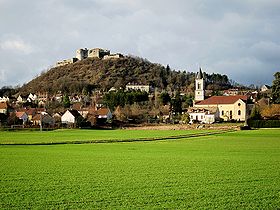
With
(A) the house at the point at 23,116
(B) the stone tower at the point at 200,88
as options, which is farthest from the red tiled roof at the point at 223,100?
(A) the house at the point at 23,116

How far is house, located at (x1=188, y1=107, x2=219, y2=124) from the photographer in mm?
97188

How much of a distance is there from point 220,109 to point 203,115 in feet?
26.3

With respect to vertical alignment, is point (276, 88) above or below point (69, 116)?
above

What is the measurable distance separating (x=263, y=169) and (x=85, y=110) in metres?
92.6

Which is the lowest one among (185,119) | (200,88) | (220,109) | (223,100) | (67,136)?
(67,136)

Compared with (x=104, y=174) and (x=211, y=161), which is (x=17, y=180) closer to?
(x=104, y=174)

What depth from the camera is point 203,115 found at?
322 feet

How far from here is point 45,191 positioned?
14055 mm

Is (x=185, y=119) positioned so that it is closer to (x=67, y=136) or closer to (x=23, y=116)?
(x=23, y=116)

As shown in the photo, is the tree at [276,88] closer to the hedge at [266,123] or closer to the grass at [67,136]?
the hedge at [266,123]

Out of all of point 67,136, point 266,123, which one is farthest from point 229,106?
point 67,136

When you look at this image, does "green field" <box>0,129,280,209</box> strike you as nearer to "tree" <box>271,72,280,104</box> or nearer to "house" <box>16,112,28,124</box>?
"tree" <box>271,72,280,104</box>

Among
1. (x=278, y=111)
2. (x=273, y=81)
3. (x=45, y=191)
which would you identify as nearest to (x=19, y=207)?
(x=45, y=191)

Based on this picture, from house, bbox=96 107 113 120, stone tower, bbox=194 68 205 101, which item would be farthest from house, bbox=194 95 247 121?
house, bbox=96 107 113 120
